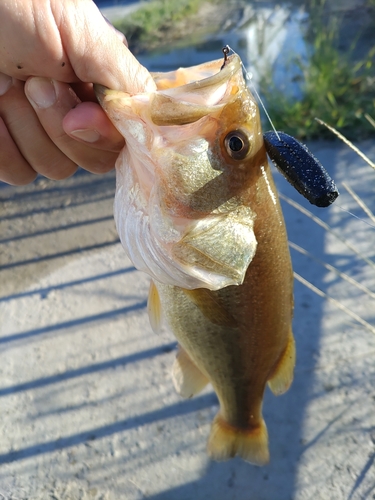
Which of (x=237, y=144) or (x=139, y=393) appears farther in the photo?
(x=139, y=393)

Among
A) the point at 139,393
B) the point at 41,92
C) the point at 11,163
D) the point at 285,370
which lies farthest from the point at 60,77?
the point at 139,393

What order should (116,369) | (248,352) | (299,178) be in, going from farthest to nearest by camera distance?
(116,369) < (248,352) < (299,178)

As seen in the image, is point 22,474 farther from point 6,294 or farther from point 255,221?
point 255,221

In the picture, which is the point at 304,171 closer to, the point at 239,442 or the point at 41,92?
the point at 41,92

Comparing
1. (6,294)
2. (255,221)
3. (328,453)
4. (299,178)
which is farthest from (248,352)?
(6,294)

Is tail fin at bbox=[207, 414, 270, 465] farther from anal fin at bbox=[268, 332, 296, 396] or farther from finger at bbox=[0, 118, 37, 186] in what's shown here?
finger at bbox=[0, 118, 37, 186]

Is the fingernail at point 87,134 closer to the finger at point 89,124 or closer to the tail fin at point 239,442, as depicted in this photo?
the finger at point 89,124

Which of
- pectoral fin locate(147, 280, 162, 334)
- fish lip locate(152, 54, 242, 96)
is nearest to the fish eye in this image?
fish lip locate(152, 54, 242, 96)
